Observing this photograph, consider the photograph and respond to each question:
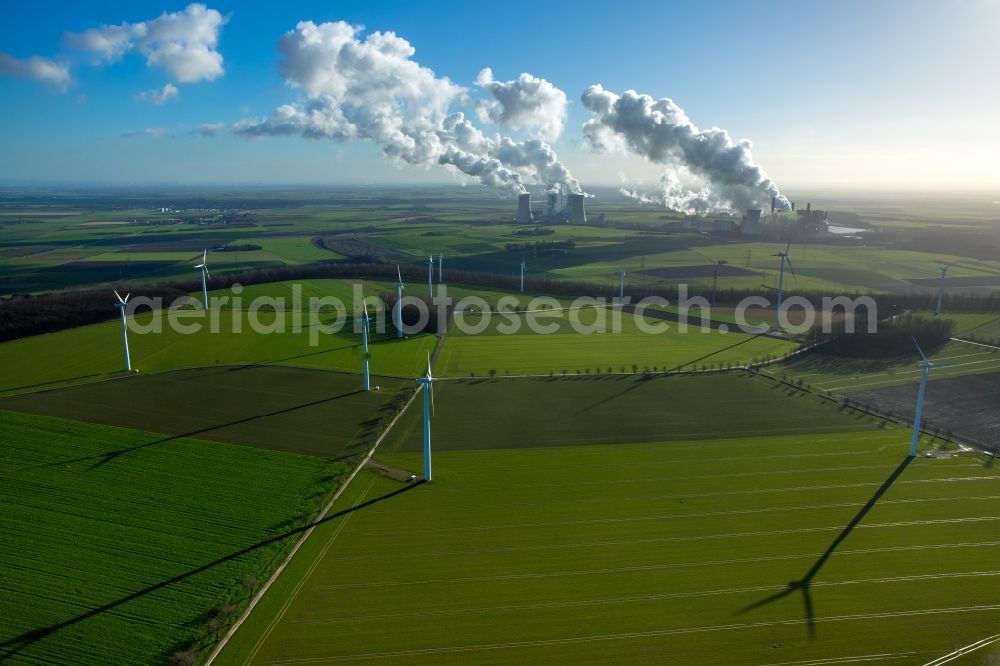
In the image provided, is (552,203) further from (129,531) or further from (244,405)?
(129,531)

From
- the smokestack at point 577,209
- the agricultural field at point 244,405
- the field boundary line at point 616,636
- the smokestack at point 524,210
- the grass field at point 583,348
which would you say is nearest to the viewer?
the field boundary line at point 616,636

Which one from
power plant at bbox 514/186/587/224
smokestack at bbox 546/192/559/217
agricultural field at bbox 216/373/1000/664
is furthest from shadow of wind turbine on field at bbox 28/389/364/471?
smokestack at bbox 546/192/559/217

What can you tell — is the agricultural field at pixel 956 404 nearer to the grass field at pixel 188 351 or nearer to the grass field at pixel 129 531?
the grass field at pixel 188 351

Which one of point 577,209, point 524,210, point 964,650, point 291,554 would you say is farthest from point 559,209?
Answer: point 964,650

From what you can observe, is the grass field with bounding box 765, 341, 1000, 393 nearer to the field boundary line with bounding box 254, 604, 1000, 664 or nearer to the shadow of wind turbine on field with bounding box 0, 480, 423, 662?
the field boundary line with bounding box 254, 604, 1000, 664

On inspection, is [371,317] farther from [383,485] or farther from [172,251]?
[172,251]

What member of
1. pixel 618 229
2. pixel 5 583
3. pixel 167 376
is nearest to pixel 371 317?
pixel 167 376

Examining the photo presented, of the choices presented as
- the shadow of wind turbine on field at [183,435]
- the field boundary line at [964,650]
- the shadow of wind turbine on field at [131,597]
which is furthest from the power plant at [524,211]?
the field boundary line at [964,650]
